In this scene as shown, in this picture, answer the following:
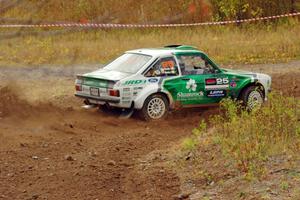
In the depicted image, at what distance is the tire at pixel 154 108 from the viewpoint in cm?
1348

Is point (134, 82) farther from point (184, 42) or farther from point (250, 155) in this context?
point (184, 42)

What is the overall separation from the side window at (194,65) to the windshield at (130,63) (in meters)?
0.68

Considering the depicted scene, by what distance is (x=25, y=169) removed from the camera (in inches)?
370

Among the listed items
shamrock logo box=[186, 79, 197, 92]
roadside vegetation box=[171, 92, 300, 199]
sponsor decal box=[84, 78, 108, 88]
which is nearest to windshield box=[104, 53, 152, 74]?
sponsor decal box=[84, 78, 108, 88]

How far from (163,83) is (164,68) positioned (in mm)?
342

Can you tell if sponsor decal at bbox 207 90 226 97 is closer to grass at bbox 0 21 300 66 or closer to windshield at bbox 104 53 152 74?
windshield at bbox 104 53 152 74

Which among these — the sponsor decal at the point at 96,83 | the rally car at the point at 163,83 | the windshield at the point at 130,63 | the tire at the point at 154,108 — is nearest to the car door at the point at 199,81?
the rally car at the point at 163,83

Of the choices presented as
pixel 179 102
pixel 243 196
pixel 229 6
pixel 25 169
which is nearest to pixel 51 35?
pixel 243 196

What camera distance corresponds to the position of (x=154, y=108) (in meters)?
13.6

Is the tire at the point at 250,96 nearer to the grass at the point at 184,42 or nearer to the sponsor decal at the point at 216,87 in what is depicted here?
the sponsor decal at the point at 216,87

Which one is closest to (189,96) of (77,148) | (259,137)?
(77,148)

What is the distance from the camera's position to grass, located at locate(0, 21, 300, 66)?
21875 millimetres

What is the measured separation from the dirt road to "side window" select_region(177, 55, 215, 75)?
86 centimetres

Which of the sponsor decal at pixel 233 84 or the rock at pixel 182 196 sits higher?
the sponsor decal at pixel 233 84
